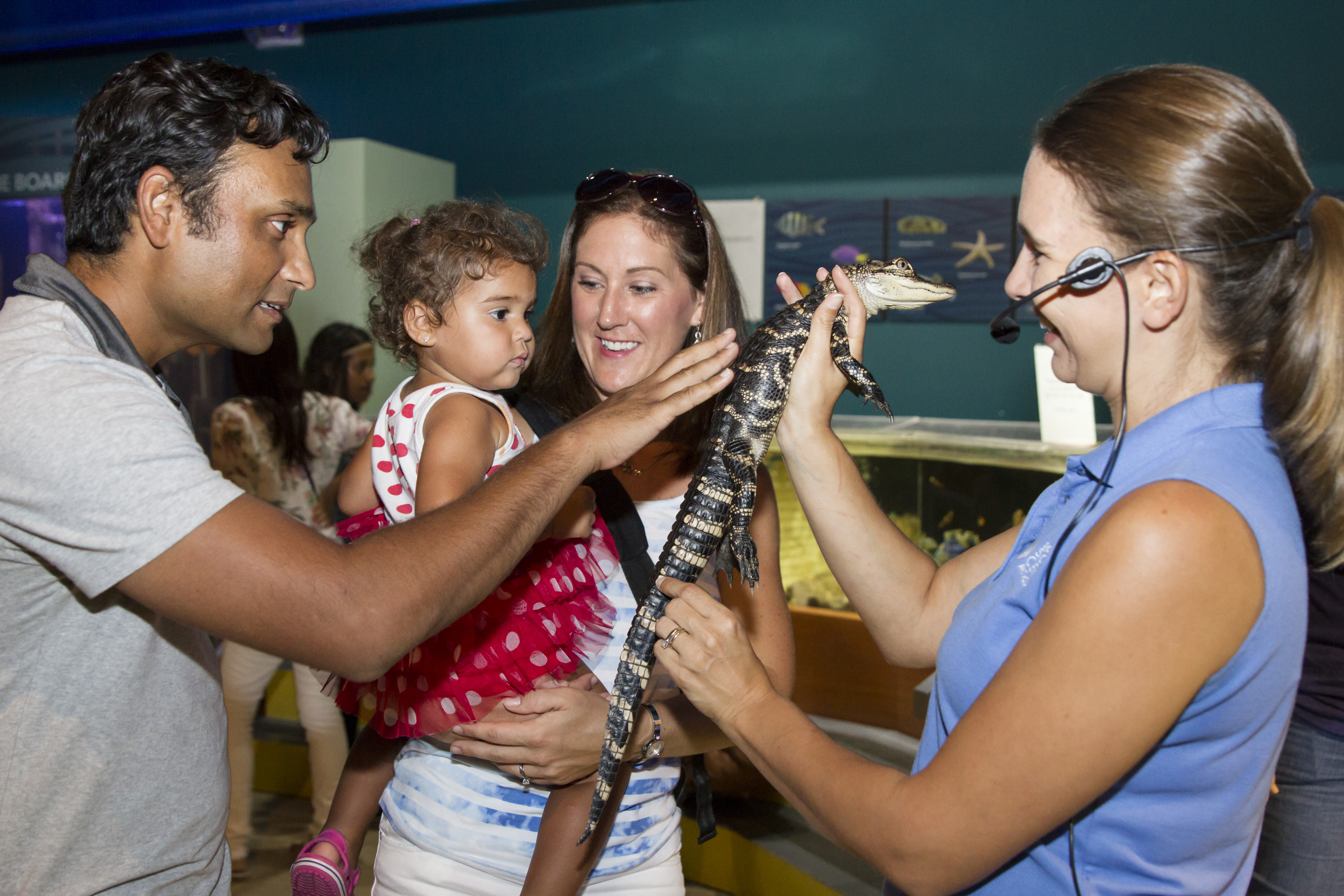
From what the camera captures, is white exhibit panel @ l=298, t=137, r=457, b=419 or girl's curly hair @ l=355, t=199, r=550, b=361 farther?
white exhibit panel @ l=298, t=137, r=457, b=419

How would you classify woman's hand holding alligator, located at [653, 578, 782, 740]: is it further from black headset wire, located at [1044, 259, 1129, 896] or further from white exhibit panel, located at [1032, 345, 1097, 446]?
white exhibit panel, located at [1032, 345, 1097, 446]

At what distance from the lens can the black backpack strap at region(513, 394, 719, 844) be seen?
4.97ft

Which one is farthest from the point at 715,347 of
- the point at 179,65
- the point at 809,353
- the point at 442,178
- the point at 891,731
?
the point at 442,178

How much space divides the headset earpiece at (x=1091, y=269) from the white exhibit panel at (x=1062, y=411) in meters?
2.28

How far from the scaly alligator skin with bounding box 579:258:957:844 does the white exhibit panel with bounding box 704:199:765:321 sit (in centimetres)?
312

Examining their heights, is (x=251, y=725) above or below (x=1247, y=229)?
below

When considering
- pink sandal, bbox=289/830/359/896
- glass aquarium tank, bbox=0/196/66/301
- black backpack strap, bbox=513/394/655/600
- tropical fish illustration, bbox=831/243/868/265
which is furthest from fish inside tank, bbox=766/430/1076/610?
glass aquarium tank, bbox=0/196/66/301

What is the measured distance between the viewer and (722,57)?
15.8 feet

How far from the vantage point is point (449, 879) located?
1.40 m

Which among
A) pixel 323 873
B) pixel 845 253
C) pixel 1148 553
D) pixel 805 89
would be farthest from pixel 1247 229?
pixel 805 89

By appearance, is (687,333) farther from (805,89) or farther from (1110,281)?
(805,89)

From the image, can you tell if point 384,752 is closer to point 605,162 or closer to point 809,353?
point 809,353

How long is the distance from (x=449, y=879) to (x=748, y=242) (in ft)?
12.9

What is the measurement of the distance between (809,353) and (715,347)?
198mm
